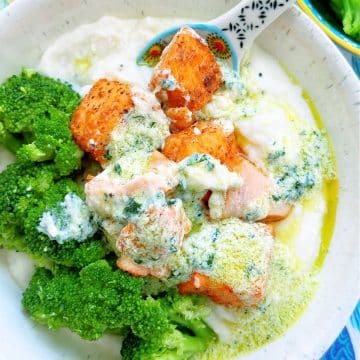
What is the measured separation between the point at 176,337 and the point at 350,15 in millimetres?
1641

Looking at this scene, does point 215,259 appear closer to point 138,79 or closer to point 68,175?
point 68,175

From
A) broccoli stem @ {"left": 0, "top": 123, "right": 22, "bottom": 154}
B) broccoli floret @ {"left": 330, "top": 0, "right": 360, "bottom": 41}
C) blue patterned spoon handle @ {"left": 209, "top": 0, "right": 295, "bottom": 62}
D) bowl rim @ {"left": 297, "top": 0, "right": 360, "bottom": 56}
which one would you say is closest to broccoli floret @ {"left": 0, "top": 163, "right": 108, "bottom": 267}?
broccoli stem @ {"left": 0, "top": 123, "right": 22, "bottom": 154}

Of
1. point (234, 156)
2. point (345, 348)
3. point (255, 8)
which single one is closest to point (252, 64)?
point (255, 8)

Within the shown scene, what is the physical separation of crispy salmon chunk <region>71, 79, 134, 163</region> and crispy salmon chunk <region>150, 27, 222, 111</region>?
149 millimetres

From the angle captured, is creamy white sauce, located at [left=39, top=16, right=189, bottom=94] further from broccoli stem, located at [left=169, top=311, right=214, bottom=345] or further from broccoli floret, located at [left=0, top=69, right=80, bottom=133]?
broccoli stem, located at [left=169, top=311, right=214, bottom=345]

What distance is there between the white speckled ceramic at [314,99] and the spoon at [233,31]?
9 centimetres

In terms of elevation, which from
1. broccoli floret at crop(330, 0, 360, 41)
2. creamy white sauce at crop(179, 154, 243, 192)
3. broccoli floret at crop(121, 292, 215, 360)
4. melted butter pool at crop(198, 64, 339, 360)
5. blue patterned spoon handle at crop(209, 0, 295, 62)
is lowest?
melted butter pool at crop(198, 64, 339, 360)

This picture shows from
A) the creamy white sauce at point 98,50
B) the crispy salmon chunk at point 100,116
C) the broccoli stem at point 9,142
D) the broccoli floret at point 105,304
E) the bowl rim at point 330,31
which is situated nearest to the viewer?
the broccoli floret at point 105,304

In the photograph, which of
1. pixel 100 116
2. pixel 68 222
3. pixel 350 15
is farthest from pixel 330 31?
pixel 68 222

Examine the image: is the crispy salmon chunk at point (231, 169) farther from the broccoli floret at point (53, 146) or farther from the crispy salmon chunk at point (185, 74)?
the broccoli floret at point (53, 146)

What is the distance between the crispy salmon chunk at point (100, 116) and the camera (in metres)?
2.27

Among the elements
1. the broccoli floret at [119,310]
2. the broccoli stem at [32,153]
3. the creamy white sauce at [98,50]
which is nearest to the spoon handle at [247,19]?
the creamy white sauce at [98,50]

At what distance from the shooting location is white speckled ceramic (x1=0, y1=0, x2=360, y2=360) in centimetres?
238

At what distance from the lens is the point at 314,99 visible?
253cm
